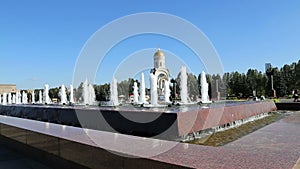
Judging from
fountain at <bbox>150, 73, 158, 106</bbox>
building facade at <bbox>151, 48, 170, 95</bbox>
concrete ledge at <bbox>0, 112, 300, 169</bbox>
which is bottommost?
concrete ledge at <bbox>0, 112, 300, 169</bbox>

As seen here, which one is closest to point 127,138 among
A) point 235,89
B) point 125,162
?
point 125,162

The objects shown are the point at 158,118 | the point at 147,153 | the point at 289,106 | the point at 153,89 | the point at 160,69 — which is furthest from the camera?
the point at 160,69

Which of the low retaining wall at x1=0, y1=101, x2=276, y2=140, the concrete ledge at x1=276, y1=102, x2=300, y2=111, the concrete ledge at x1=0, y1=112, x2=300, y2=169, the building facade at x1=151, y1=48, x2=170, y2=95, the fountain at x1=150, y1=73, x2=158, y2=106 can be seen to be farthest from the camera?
the building facade at x1=151, y1=48, x2=170, y2=95

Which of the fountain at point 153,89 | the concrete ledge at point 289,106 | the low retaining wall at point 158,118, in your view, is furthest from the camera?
the fountain at point 153,89

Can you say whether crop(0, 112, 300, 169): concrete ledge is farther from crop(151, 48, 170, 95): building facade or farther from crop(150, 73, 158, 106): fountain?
crop(151, 48, 170, 95): building facade

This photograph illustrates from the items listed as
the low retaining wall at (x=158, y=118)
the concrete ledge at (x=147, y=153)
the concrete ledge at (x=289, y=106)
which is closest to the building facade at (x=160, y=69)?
the concrete ledge at (x=289, y=106)

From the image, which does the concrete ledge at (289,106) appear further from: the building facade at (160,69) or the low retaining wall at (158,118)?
the building facade at (160,69)

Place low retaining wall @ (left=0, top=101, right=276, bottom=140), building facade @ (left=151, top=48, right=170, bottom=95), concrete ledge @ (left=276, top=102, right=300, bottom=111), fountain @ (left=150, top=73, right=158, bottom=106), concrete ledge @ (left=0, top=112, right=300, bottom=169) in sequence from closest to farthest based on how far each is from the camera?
concrete ledge @ (left=0, top=112, right=300, bottom=169), low retaining wall @ (left=0, top=101, right=276, bottom=140), concrete ledge @ (left=276, top=102, right=300, bottom=111), fountain @ (left=150, top=73, right=158, bottom=106), building facade @ (left=151, top=48, right=170, bottom=95)

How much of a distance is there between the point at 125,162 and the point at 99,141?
2.38 ft

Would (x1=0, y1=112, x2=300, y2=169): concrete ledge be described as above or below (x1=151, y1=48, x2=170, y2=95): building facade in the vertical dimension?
below

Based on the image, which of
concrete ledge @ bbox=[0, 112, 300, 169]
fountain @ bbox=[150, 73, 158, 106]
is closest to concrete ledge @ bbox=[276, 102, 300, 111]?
fountain @ bbox=[150, 73, 158, 106]

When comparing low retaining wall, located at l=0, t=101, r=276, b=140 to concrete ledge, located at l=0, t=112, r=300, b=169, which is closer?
concrete ledge, located at l=0, t=112, r=300, b=169

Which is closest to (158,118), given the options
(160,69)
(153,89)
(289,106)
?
(289,106)

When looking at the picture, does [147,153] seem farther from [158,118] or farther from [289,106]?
[289,106]
